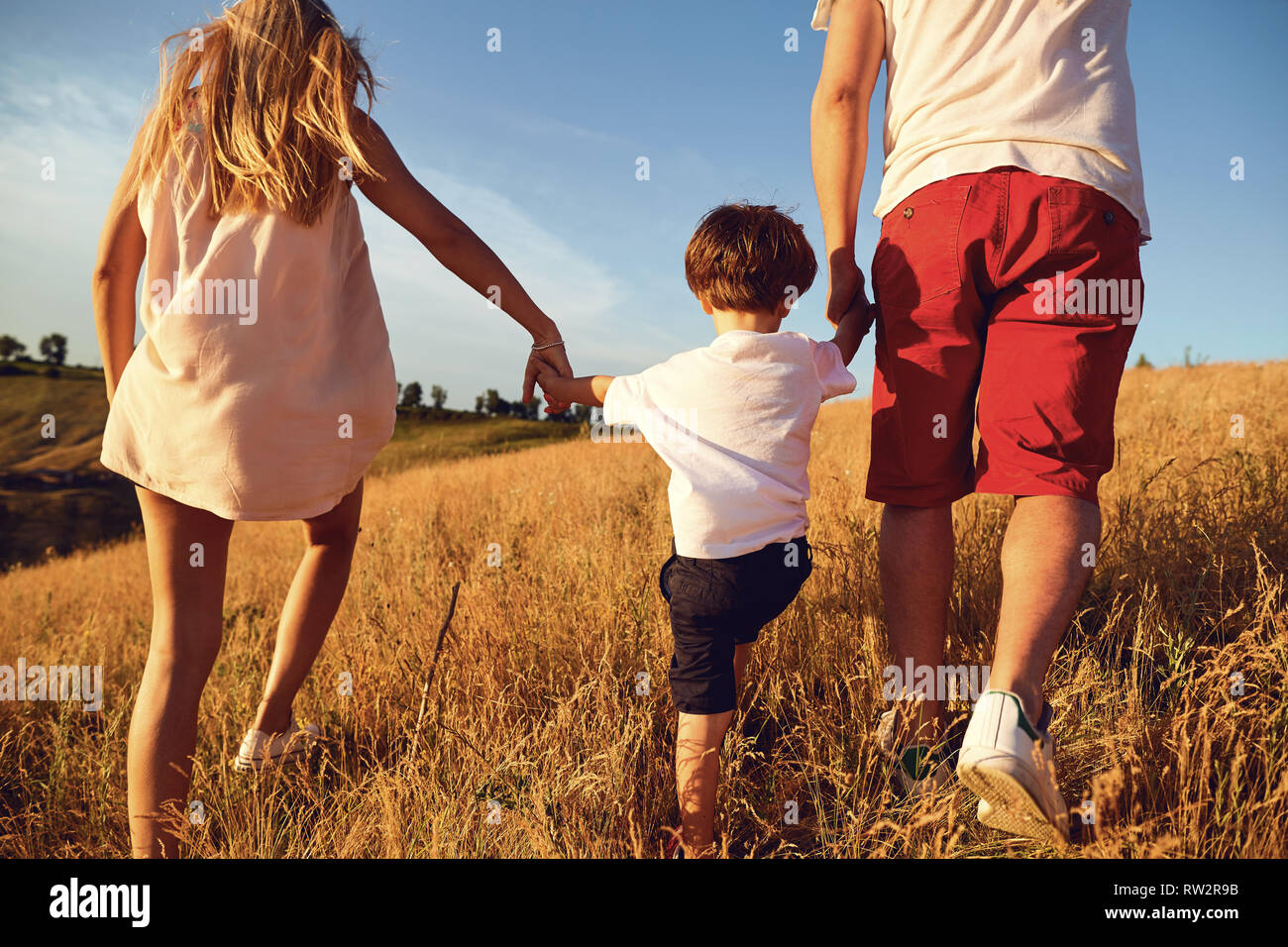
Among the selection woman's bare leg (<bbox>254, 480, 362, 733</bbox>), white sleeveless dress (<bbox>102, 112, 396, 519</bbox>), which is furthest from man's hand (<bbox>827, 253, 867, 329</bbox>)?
woman's bare leg (<bbox>254, 480, 362, 733</bbox>)

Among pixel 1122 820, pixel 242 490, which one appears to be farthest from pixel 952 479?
pixel 242 490

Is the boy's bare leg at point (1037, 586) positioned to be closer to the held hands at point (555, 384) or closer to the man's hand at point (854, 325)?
the man's hand at point (854, 325)

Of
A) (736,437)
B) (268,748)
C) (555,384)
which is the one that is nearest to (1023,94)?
(736,437)

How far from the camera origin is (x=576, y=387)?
79.7 inches

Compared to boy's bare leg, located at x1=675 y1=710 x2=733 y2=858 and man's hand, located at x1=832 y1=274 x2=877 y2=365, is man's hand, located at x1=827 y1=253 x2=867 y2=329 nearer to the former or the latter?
man's hand, located at x1=832 y1=274 x2=877 y2=365

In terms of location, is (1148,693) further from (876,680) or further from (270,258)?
(270,258)

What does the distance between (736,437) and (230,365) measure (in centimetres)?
125

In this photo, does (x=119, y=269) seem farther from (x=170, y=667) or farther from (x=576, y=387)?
(x=576, y=387)

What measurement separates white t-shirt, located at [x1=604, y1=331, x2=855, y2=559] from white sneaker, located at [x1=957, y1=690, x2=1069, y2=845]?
60 cm

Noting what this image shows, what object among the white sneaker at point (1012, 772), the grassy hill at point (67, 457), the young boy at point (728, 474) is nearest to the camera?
the white sneaker at point (1012, 772)

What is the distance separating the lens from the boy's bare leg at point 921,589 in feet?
6.02

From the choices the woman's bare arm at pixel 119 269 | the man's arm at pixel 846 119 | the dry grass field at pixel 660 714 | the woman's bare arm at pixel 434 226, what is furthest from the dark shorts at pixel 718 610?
the woman's bare arm at pixel 119 269

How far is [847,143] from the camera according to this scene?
195 cm

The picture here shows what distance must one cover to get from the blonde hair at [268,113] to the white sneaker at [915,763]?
2.02 m
